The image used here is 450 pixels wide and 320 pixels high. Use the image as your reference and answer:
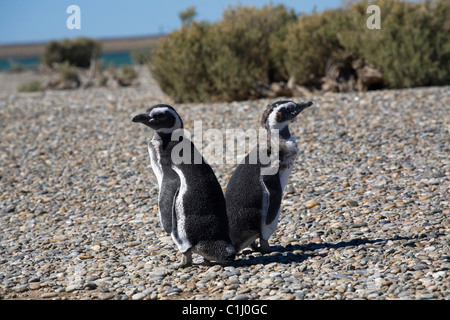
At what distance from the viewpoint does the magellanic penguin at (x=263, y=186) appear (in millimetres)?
4699

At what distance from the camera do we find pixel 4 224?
6695 millimetres

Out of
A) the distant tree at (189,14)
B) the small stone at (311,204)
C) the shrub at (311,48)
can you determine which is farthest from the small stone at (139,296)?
the distant tree at (189,14)

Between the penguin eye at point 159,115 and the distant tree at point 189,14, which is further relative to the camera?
the distant tree at point 189,14

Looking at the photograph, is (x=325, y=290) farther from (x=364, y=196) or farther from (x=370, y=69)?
(x=370, y=69)

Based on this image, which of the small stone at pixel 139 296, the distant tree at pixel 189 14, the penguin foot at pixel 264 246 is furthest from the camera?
the distant tree at pixel 189 14

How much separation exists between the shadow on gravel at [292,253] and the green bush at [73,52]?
21.5 m

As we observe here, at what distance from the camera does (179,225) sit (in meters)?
4.54

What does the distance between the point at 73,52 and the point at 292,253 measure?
2344 centimetres

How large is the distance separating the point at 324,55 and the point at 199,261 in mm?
8622

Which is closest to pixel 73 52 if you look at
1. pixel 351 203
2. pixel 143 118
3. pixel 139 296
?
pixel 351 203

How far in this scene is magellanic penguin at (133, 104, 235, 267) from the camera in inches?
177

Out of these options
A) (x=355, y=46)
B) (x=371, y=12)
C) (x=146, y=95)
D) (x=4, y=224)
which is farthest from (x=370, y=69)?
(x=4, y=224)

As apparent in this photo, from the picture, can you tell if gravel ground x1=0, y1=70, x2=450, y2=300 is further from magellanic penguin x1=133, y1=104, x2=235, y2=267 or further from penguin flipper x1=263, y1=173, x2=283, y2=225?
penguin flipper x1=263, y1=173, x2=283, y2=225

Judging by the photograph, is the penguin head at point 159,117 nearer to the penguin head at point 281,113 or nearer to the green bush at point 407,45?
the penguin head at point 281,113
